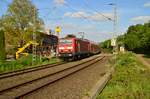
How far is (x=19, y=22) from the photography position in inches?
2753

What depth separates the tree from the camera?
2672 inches

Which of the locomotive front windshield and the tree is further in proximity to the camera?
the tree

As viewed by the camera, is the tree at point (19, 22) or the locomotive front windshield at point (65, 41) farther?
the tree at point (19, 22)

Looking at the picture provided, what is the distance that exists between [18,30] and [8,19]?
9.06 feet

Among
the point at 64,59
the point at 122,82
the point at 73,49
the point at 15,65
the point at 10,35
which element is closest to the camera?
the point at 122,82

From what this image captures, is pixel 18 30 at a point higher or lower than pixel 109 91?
higher

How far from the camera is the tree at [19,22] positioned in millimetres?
67875

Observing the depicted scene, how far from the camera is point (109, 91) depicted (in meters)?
13.8

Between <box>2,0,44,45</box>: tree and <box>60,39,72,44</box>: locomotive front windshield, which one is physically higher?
<box>2,0,44,45</box>: tree

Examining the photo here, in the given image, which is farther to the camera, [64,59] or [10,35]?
[10,35]

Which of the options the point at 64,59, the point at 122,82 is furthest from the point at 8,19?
the point at 122,82

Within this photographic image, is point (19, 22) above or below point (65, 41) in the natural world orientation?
above

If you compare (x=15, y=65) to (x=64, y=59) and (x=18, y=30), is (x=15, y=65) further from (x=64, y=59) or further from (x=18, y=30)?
(x=18, y=30)

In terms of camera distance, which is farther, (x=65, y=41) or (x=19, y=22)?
(x=19, y=22)
